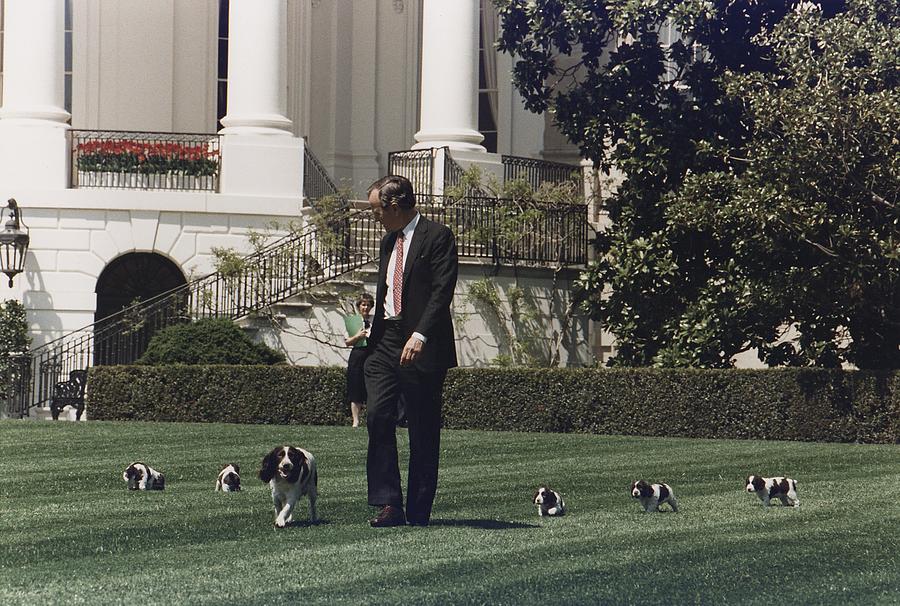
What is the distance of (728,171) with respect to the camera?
2300 centimetres

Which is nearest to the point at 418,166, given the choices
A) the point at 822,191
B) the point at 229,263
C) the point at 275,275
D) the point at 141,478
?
the point at 275,275

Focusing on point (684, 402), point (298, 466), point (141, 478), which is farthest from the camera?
point (684, 402)

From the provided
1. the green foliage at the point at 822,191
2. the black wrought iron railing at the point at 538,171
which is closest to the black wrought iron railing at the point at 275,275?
the black wrought iron railing at the point at 538,171

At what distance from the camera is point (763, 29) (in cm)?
2194

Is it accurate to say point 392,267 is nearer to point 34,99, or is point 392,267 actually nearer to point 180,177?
point 180,177

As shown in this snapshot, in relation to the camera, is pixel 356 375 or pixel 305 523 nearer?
pixel 305 523

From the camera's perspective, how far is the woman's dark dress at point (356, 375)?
1933 cm

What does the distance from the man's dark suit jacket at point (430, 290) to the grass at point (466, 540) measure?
99cm

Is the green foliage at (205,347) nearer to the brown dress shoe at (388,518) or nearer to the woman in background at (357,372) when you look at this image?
the woman in background at (357,372)

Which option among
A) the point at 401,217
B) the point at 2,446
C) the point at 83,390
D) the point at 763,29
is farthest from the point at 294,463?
the point at 83,390

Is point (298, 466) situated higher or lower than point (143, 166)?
lower

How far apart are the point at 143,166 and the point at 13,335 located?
3831 millimetres

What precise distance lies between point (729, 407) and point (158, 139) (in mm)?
13257

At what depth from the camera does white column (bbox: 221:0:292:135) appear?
28625 mm
